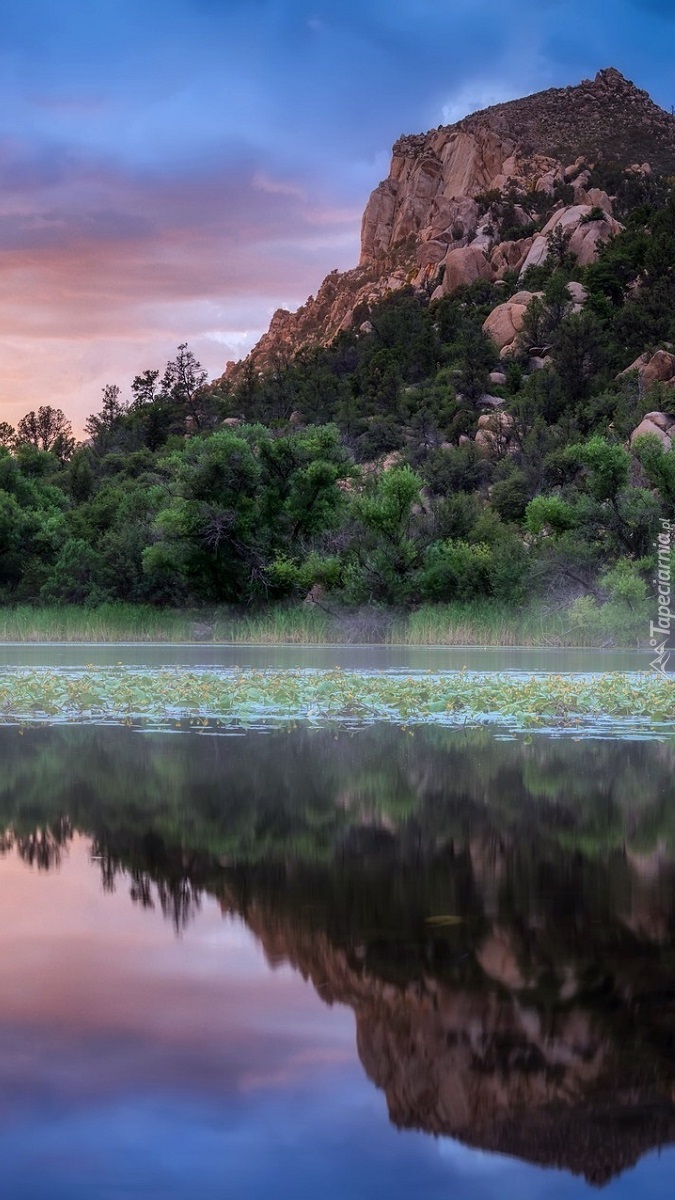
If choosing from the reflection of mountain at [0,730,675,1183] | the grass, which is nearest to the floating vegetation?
the reflection of mountain at [0,730,675,1183]

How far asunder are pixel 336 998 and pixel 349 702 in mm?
12212

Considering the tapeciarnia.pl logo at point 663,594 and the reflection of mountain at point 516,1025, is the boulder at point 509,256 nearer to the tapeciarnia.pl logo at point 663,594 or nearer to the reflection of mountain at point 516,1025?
the tapeciarnia.pl logo at point 663,594

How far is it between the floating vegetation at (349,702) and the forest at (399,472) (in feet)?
59.9

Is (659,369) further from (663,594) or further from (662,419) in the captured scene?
(663,594)

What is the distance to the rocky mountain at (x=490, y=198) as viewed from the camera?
97188 mm

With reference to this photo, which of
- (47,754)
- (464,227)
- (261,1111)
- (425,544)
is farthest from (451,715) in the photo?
(464,227)

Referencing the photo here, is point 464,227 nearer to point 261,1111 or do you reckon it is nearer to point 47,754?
point 47,754

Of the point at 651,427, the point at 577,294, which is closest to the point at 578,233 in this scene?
→ the point at 577,294

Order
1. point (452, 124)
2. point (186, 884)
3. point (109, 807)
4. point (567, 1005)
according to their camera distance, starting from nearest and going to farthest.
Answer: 1. point (567, 1005)
2. point (186, 884)
3. point (109, 807)
4. point (452, 124)

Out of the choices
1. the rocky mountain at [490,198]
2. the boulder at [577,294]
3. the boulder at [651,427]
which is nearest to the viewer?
the boulder at [651,427]

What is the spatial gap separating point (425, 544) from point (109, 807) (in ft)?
110

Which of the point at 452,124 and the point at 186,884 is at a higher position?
the point at 452,124

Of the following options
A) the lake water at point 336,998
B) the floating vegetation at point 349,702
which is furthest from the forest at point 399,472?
the lake water at point 336,998

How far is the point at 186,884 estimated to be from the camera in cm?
614
